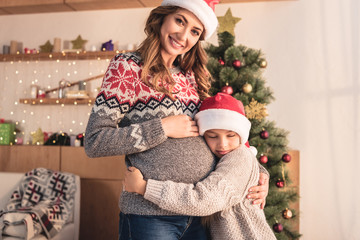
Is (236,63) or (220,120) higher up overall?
(236,63)

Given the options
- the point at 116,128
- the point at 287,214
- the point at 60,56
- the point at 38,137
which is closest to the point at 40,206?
the point at 38,137

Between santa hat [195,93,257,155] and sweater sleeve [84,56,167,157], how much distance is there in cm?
18

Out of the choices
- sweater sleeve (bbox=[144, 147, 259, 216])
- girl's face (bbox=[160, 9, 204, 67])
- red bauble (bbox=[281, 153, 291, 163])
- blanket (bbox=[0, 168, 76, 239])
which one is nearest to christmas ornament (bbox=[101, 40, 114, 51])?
blanket (bbox=[0, 168, 76, 239])

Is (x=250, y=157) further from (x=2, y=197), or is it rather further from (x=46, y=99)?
(x=46, y=99)

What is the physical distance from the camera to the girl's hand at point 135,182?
3.37 ft

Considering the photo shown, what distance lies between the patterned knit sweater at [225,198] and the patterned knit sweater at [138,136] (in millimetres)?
59


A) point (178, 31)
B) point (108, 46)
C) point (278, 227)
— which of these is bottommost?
point (278, 227)

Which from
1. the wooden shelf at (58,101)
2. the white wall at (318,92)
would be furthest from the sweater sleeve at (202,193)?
the wooden shelf at (58,101)

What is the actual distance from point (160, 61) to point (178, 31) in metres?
0.13

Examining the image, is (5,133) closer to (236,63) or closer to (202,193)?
(236,63)

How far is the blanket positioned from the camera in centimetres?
216

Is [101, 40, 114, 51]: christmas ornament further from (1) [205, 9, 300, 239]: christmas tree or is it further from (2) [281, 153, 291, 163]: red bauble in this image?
(2) [281, 153, 291, 163]: red bauble

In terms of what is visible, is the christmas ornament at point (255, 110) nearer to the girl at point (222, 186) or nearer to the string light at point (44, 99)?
the girl at point (222, 186)

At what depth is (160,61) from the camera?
1.23 meters
